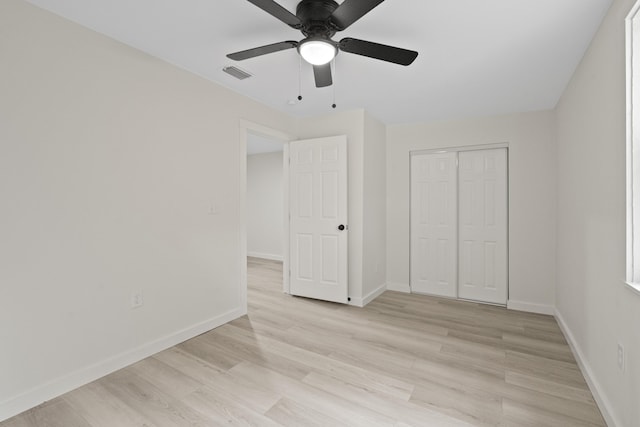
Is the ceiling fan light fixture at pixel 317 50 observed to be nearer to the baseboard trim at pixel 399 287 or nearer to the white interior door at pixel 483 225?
the white interior door at pixel 483 225

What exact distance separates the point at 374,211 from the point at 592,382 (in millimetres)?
2633

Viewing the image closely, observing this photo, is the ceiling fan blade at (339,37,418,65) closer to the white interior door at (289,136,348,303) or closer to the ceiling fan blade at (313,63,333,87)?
the ceiling fan blade at (313,63,333,87)

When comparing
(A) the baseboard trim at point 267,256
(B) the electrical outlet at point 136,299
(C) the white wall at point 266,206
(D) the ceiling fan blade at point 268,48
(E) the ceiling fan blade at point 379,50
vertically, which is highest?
(D) the ceiling fan blade at point 268,48

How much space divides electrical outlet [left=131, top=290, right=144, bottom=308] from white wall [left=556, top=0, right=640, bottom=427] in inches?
120

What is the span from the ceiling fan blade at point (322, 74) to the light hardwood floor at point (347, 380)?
2.17m

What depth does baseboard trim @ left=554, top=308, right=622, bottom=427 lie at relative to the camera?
169 cm

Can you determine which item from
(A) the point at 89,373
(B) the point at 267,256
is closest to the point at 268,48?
(A) the point at 89,373

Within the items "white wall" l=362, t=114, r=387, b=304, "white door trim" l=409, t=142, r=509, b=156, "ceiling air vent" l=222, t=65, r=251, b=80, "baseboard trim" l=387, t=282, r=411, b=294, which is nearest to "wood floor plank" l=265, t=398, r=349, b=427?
"white wall" l=362, t=114, r=387, b=304

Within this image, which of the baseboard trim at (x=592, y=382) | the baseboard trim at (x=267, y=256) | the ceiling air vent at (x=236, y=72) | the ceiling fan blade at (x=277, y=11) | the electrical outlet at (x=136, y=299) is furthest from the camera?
the baseboard trim at (x=267, y=256)

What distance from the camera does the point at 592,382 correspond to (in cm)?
201

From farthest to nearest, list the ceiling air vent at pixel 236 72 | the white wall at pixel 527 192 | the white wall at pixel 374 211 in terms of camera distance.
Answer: the white wall at pixel 374 211, the white wall at pixel 527 192, the ceiling air vent at pixel 236 72

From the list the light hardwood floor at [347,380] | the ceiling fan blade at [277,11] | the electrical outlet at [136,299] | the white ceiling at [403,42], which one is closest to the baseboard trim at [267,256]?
the light hardwood floor at [347,380]

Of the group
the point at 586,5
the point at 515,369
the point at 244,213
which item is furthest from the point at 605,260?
the point at 244,213

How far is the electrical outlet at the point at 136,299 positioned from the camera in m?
2.38
